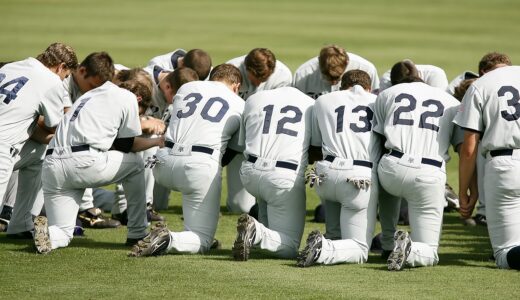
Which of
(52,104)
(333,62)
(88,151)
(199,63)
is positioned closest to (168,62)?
(199,63)

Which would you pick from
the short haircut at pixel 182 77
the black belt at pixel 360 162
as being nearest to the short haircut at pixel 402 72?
the black belt at pixel 360 162

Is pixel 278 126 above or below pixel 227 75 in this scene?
below

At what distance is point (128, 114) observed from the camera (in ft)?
29.8

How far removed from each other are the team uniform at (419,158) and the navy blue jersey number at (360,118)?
130mm

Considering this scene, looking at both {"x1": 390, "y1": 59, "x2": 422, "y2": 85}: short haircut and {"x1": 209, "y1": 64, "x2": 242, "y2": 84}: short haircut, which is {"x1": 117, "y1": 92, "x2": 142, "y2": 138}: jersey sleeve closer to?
{"x1": 209, "y1": 64, "x2": 242, "y2": 84}: short haircut

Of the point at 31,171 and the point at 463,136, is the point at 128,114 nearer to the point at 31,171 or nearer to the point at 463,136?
the point at 31,171

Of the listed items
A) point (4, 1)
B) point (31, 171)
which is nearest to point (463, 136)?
point (31, 171)

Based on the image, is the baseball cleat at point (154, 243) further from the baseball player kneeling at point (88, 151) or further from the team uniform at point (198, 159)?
the baseball player kneeling at point (88, 151)

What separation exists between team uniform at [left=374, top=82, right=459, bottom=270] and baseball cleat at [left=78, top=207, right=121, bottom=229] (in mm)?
3313

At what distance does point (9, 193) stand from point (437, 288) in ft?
15.8

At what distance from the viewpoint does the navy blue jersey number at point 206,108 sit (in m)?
9.06

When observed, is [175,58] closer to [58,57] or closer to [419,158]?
[58,57]

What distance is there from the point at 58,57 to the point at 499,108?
13.2 ft

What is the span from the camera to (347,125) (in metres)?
8.67
